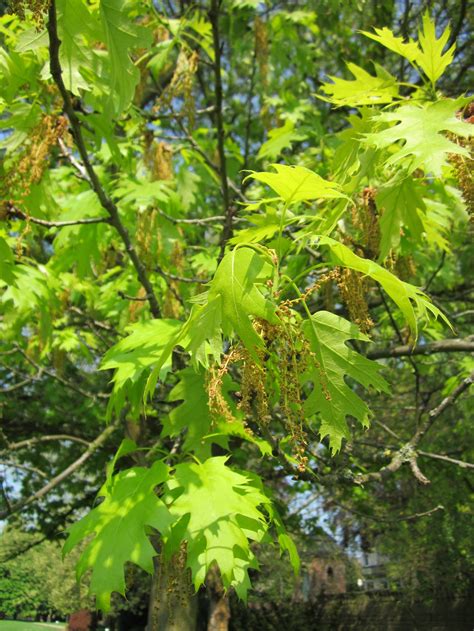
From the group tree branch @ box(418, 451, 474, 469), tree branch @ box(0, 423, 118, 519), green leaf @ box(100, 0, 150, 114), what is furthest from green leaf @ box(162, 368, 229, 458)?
tree branch @ box(0, 423, 118, 519)

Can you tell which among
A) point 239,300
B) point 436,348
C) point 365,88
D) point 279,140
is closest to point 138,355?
point 239,300

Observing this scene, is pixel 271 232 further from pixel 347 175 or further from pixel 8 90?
pixel 8 90

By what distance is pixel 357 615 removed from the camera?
14.2 m

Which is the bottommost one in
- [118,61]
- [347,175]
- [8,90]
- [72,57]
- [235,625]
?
[235,625]

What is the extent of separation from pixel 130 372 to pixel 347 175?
4.38 ft

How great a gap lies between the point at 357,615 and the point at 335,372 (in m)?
14.2

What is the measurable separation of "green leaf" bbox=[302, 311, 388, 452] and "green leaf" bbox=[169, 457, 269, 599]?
0.57m

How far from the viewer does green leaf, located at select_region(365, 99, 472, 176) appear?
199 cm

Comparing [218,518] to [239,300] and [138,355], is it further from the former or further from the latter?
[239,300]

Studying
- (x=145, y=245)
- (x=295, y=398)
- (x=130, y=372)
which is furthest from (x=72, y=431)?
(x=295, y=398)

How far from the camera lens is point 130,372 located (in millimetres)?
2803

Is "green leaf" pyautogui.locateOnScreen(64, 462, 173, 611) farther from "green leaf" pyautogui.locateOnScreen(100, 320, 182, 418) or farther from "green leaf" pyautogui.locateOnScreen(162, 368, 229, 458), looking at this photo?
"green leaf" pyautogui.locateOnScreen(100, 320, 182, 418)

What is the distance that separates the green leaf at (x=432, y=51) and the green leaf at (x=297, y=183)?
892 mm

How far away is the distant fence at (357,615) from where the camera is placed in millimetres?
12625
